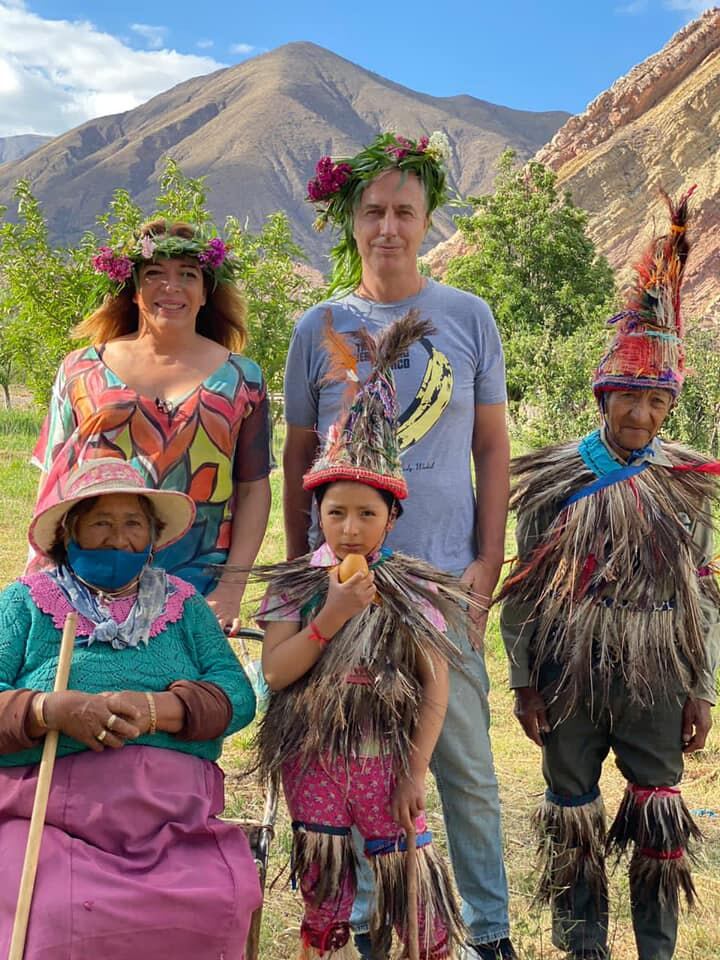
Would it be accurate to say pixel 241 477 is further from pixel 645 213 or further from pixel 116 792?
pixel 645 213

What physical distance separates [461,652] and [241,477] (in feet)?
3.00

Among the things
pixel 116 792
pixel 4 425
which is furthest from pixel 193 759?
pixel 4 425

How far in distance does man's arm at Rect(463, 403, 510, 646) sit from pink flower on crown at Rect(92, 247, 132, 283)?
47.2 inches

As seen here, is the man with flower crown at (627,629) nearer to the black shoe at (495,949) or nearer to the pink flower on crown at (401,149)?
the black shoe at (495,949)

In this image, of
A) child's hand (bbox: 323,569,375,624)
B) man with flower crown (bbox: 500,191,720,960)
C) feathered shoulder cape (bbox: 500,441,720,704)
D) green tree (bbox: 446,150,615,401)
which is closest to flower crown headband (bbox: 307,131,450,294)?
man with flower crown (bbox: 500,191,720,960)

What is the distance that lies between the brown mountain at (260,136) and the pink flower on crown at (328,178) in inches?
4325

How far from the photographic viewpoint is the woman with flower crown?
2895 mm

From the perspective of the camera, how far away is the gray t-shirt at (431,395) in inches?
111

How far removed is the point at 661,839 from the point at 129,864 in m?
1.67

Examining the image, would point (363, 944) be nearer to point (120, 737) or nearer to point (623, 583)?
point (120, 737)

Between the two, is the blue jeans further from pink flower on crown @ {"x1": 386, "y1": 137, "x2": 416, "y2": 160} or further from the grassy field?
Result: pink flower on crown @ {"x1": 386, "y1": 137, "x2": 416, "y2": 160}

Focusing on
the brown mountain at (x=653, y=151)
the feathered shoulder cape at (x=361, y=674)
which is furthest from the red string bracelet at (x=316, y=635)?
the brown mountain at (x=653, y=151)

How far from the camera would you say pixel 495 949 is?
2.96 m

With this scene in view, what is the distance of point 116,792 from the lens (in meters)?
2.26
